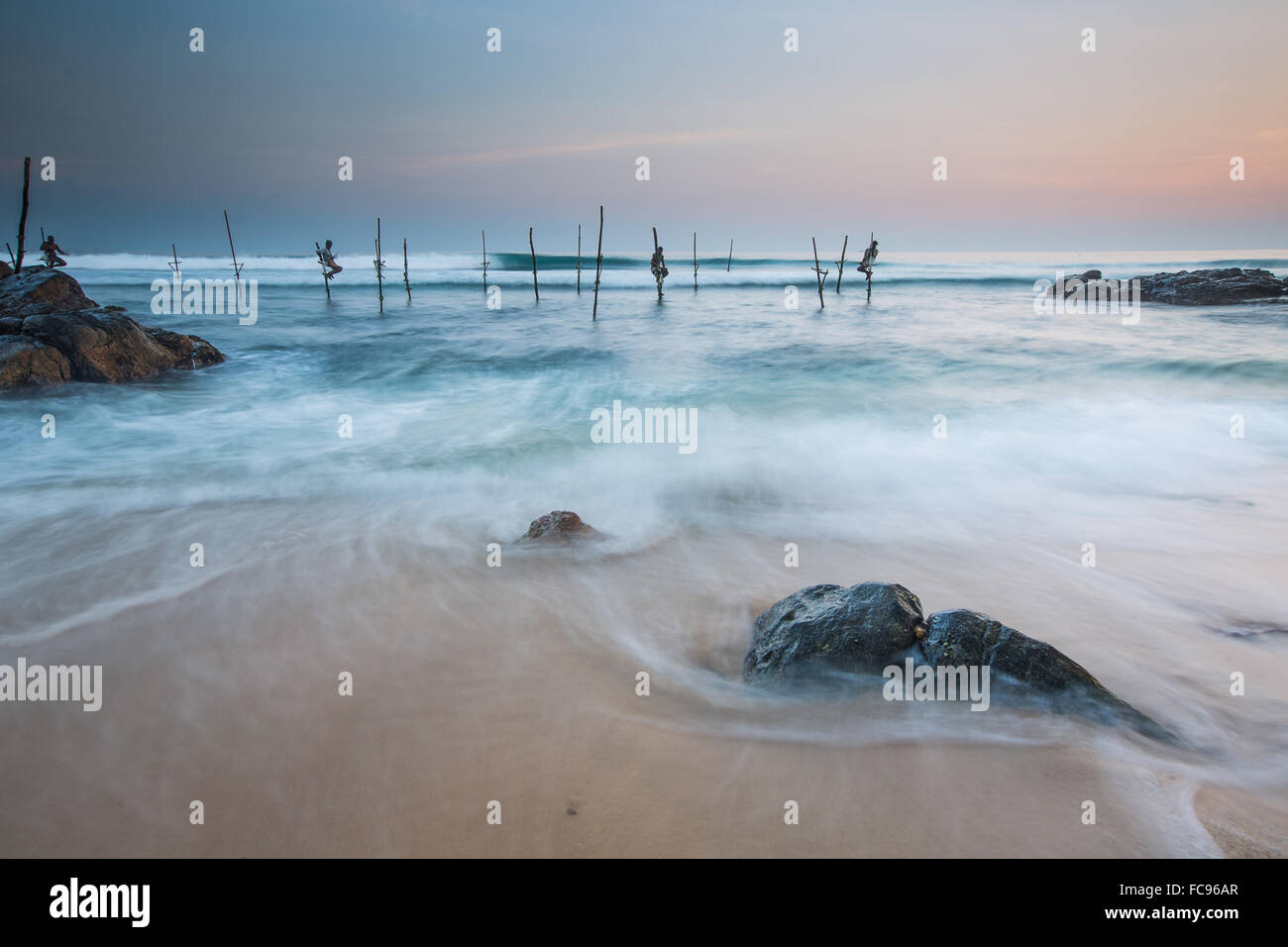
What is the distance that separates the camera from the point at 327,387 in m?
13.8

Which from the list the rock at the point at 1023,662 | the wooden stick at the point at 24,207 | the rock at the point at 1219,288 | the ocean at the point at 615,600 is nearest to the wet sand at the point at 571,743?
the ocean at the point at 615,600

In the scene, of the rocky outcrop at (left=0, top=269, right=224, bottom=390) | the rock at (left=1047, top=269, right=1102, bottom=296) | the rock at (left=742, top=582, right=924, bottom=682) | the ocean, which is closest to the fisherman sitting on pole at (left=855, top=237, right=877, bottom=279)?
the rock at (left=1047, top=269, right=1102, bottom=296)

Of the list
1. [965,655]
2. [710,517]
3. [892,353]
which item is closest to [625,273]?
[892,353]

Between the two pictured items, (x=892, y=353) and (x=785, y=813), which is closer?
(x=785, y=813)

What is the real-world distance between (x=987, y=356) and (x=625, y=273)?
4175 cm

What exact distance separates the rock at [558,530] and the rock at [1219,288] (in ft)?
101

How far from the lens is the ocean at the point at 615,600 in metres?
2.79

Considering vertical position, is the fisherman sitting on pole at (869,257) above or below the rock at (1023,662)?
above

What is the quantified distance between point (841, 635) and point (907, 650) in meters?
0.36

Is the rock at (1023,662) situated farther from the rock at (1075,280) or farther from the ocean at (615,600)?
the rock at (1075,280)

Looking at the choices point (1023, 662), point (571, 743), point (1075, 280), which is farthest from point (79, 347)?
point (1075, 280)

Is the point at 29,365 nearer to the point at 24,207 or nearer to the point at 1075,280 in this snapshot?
the point at 24,207

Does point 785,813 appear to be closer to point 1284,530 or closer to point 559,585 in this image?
point 559,585
